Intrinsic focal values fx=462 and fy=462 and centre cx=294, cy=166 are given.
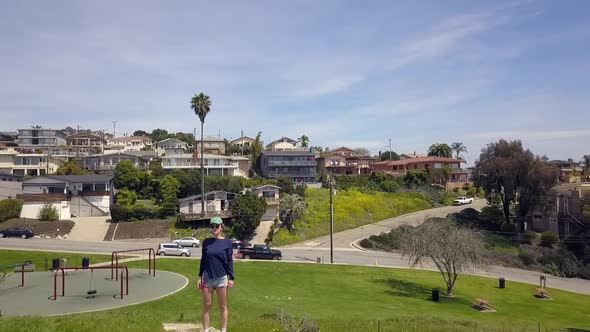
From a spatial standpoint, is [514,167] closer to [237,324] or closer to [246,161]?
[246,161]

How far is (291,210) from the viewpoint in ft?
221

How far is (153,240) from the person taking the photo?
6278cm

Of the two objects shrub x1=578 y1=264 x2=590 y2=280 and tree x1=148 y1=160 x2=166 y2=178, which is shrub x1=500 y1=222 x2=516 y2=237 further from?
tree x1=148 y1=160 x2=166 y2=178

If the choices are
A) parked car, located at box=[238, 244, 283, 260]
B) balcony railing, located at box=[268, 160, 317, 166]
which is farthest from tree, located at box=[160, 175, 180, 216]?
balcony railing, located at box=[268, 160, 317, 166]

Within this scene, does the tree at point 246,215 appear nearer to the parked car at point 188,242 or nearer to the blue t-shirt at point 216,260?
the parked car at point 188,242

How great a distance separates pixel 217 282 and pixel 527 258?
191 feet

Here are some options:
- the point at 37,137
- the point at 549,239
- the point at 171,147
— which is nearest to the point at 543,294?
the point at 549,239

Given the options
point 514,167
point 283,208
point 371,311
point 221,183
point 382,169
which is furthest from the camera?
point 382,169

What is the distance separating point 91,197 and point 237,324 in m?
67.2

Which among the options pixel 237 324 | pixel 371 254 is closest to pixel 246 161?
pixel 371 254

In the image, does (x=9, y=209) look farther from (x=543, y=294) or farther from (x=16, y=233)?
(x=543, y=294)

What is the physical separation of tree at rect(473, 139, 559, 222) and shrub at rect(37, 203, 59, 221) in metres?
66.4

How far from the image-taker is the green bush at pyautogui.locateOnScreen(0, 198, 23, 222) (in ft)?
212

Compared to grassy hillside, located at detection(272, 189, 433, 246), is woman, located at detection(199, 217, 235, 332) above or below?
above
